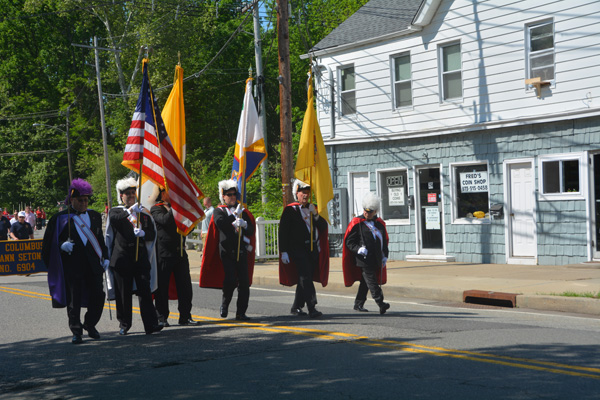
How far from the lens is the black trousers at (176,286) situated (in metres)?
9.61

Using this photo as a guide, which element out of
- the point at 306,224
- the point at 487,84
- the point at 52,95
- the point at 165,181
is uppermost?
the point at 52,95

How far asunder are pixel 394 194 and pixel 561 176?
17.0ft

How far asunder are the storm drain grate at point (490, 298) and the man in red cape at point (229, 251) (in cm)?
422

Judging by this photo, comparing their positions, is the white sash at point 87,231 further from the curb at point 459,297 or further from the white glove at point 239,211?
the curb at point 459,297

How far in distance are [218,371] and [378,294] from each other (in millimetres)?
3960

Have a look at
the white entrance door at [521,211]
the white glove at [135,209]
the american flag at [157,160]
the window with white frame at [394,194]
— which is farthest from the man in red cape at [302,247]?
the window with white frame at [394,194]

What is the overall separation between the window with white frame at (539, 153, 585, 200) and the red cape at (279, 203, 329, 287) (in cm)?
762

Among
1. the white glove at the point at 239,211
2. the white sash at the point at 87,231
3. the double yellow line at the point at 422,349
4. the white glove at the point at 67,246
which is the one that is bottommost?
the double yellow line at the point at 422,349

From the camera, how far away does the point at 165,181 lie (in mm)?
9945

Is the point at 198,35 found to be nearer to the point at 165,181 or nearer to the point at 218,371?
the point at 165,181

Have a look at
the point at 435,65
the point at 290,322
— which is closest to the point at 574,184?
the point at 435,65

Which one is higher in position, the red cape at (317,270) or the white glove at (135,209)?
the white glove at (135,209)

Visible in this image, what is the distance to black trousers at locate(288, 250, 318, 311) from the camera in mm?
10211

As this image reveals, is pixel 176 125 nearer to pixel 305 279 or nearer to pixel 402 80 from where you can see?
pixel 305 279
